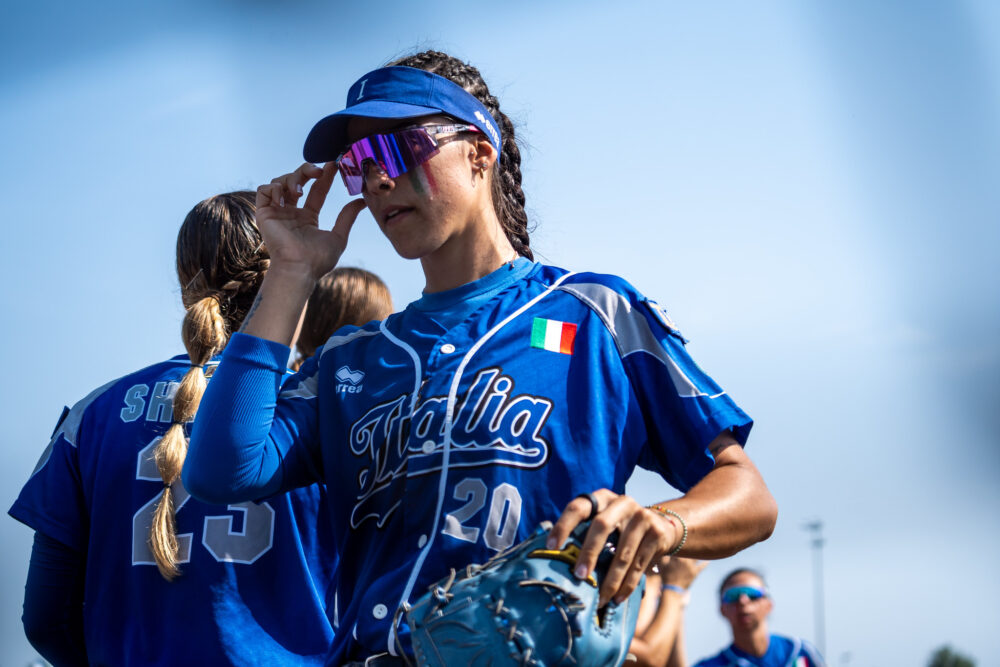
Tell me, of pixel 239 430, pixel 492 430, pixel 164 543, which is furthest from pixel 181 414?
pixel 492 430

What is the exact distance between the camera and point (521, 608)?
81.7 inches

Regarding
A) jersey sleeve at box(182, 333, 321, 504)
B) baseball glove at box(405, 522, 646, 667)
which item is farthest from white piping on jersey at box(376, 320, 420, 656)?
jersey sleeve at box(182, 333, 321, 504)

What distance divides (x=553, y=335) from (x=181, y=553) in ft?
4.62

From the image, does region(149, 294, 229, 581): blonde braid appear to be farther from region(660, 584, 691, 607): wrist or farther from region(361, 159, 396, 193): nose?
region(660, 584, 691, 607): wrist

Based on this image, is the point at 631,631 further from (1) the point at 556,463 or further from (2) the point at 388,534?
(2) the point at 388,534

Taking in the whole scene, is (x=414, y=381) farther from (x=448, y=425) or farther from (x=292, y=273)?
(x=292, y=273)

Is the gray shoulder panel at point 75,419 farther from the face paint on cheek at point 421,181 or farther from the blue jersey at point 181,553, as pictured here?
the face paint on cheek at point 421,181

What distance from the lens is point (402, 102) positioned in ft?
9.29

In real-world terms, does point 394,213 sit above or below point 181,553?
above

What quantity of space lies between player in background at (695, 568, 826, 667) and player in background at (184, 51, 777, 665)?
6816 mm

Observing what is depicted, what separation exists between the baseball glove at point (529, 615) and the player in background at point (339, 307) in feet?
7.71

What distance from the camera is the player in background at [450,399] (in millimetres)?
2359

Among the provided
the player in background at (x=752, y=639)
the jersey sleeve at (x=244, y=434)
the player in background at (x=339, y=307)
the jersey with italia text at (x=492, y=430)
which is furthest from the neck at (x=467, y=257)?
the player in background at (x=752, y=639)

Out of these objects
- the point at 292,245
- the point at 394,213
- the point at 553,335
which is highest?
the point at 394,213
